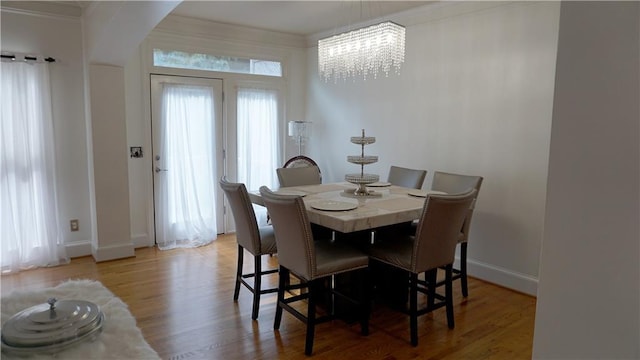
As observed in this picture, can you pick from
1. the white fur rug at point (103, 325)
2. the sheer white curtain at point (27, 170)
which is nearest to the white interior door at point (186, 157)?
the sheer white curtain at point (27, 170)

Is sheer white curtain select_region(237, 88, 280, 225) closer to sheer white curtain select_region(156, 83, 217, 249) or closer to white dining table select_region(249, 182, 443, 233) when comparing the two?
sheer white curtain select_region(156, 83, 217, 249)

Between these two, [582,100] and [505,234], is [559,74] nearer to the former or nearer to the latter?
[582,100]

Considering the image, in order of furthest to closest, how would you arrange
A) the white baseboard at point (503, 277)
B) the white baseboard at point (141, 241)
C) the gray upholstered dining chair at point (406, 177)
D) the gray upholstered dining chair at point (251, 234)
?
the white baseboard at point (141, 241)
the gray upholstered dining chair at point (406, 177)
the white baseboard at point (503, 277)
the gray upholstered dining chair at point (251, 234)

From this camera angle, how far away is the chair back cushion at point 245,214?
122 inches

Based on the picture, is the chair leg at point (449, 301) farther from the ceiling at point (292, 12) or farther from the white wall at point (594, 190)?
the ceiling at point (292, 12)

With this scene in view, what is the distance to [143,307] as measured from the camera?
3.26 m

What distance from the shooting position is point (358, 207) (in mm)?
2947

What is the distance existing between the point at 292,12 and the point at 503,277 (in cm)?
339

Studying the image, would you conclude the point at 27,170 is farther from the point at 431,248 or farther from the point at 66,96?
the point at 431,248

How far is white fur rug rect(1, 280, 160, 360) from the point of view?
39.9 inches

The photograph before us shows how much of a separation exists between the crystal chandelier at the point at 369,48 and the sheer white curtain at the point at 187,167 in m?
2.10

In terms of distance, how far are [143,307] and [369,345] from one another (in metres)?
1.76

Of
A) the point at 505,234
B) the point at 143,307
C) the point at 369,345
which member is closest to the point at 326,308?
the point at 369,345

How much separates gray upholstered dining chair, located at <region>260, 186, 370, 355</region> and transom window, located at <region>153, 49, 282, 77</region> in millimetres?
2835
